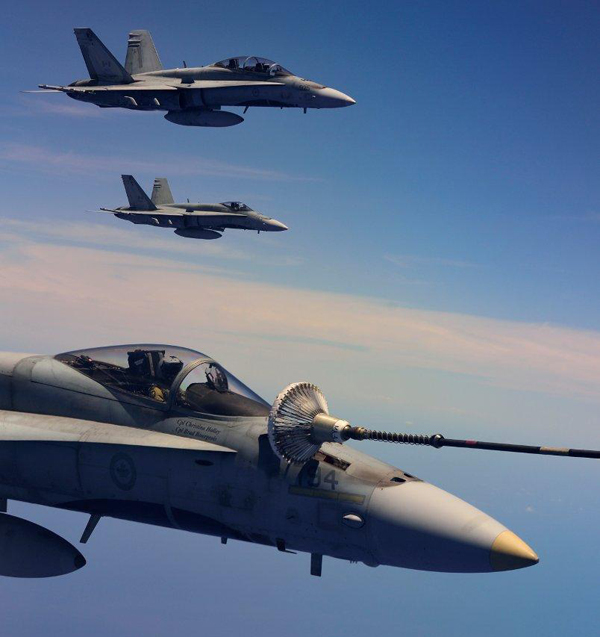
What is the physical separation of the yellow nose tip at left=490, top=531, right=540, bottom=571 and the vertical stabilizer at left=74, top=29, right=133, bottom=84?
41.6 meters

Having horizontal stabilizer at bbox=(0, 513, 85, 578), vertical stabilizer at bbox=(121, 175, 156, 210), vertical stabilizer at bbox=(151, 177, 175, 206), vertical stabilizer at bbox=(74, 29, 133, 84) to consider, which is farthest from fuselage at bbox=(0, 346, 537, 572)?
vertical stabilizer at bbox=(151, 177, 175, 206)

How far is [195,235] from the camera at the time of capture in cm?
5547

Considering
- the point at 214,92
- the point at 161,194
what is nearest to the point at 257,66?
the point at 214,92

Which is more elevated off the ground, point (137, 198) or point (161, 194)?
point (161, 194)

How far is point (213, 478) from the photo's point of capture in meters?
12.2

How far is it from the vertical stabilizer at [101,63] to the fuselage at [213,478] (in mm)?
35047

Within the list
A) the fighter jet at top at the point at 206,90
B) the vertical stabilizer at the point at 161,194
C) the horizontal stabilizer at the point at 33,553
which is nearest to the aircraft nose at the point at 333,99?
the fighter jet at top at the point at 206,90

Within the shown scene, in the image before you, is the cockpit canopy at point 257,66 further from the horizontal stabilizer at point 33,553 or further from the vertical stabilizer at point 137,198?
the horizontal stabilizer at point 33,553

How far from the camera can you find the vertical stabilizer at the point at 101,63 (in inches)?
1793

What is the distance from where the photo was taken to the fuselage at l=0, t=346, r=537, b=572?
1086 cm

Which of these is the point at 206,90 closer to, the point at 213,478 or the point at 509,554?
the point at 213,478

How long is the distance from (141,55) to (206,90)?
10923mm

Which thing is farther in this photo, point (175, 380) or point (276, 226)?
point (276, 226)

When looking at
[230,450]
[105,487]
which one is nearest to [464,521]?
[230,450]
